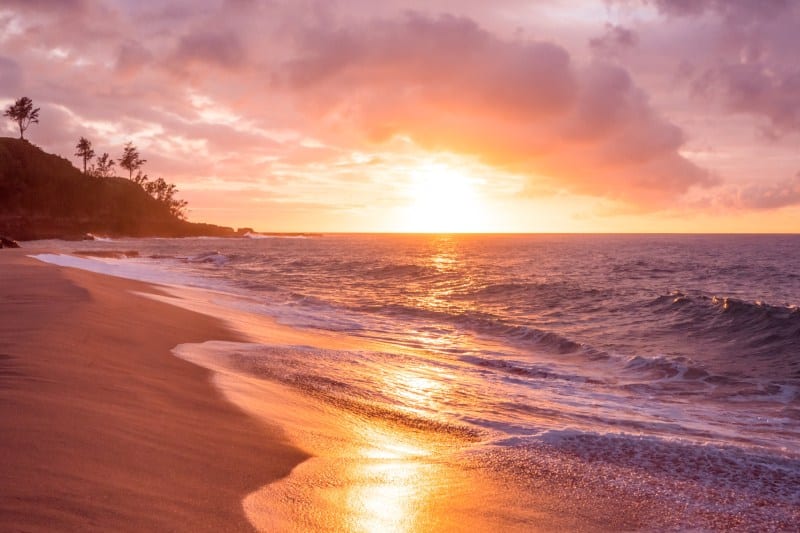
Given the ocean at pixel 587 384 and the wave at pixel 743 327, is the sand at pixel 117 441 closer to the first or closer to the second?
the ocean at pixel 587 384

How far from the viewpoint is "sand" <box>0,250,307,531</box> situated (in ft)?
12.9

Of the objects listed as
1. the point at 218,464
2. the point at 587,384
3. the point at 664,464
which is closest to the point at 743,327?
the point at 587,384

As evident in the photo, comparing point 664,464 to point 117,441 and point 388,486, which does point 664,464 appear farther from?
point 117,441

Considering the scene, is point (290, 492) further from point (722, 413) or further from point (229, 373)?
point (722, 413)

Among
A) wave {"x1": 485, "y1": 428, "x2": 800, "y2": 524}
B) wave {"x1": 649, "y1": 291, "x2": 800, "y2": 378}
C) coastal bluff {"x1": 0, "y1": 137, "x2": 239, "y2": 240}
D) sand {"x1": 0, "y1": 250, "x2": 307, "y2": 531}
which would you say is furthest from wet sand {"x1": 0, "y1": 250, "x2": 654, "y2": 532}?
coastal bluff {"x1": 0, "y1": 137, "x2": 239, "y2": 240}

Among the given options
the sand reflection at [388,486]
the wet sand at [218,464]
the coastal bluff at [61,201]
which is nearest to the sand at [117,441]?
the wet sand at [218,464]

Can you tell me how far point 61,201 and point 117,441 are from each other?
14124 centimetres

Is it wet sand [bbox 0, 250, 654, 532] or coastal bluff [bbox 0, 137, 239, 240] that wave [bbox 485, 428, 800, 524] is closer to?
wet sand [bbox 0, 250, 654, 532]

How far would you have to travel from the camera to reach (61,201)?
412ft

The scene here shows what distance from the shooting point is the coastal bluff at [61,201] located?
113 metres

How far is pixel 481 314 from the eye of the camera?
77.8 ft

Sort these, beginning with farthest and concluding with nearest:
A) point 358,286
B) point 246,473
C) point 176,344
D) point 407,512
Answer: point 358,286
point 176,344
point 246,473
point 407,512

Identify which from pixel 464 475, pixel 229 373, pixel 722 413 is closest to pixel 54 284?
pixel 229 373

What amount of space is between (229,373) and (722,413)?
850 cm
